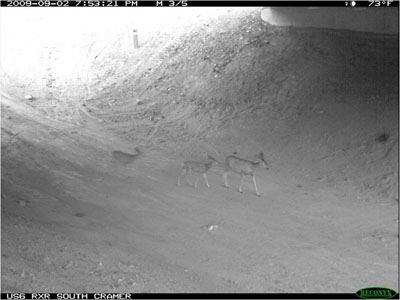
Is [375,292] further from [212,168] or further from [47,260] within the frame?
[212,168]

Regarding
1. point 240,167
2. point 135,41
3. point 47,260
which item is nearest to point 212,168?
point 240,167

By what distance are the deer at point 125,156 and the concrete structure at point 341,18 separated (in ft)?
24.9

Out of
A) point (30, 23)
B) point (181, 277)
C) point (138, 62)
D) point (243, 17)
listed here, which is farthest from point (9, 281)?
point (30, 23)

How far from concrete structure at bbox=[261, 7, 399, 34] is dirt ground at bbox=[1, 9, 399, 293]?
37cm

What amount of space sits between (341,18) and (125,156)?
944 cm

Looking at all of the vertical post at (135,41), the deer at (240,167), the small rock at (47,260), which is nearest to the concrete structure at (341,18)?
the vertical post at (135,41)

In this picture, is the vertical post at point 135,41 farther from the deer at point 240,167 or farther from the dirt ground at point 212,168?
the deer at point 240,167

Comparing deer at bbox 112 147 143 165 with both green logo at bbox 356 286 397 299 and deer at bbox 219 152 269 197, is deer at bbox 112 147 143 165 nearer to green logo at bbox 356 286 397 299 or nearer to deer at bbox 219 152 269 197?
deer at bbox 219 152 269 197

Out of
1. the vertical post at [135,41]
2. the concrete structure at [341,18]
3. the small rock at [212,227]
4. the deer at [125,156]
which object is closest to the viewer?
the small rock at [212,227]

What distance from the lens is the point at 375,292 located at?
21.9 ft

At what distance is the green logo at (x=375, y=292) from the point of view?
6535mm

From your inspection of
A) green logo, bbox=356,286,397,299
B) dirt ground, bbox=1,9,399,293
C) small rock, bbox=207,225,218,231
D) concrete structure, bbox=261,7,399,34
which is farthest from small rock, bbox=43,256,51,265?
concrete structure, bbox=261,7,399,34

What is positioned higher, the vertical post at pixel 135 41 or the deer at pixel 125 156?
the vertical post at pixel 135 41

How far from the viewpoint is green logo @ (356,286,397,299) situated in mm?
6535
